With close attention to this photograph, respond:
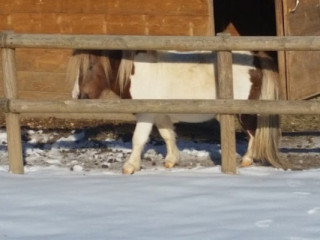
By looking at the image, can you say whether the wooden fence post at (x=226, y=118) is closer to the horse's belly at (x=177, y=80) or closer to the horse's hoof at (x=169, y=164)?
the horse's belly at (x=177, y=80)

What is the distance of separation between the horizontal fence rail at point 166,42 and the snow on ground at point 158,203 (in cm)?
108

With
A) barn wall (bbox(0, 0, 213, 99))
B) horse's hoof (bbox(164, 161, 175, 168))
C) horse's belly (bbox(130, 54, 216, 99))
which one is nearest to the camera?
horse's belly (bbox(130, 54, 216, 99))

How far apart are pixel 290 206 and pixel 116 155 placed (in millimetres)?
3131

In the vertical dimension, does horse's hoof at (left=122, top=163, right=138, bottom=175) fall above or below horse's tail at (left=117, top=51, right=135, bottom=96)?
below

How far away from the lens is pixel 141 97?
8.27 m

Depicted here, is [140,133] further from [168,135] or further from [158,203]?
[158,203]

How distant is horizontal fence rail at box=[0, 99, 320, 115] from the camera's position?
7.62 meters

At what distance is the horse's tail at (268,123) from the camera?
329 inches

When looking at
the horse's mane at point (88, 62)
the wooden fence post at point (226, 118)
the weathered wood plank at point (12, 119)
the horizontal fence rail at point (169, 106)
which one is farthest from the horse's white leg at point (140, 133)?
the weathered wood plank at point (12, 119)

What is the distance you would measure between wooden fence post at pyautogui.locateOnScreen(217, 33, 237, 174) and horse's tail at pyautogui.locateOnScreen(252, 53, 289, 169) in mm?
603

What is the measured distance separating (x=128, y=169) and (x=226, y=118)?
1.06 meters

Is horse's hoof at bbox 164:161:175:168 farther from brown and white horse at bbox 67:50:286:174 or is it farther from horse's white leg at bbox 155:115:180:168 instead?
brown and white horse at bbox 67:50:286:174

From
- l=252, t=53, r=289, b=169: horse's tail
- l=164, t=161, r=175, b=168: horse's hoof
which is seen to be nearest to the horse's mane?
l=164, t=161, r=175, b=168: horse's hoof

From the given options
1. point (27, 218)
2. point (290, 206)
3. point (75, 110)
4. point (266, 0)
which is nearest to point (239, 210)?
point (290, 206)
